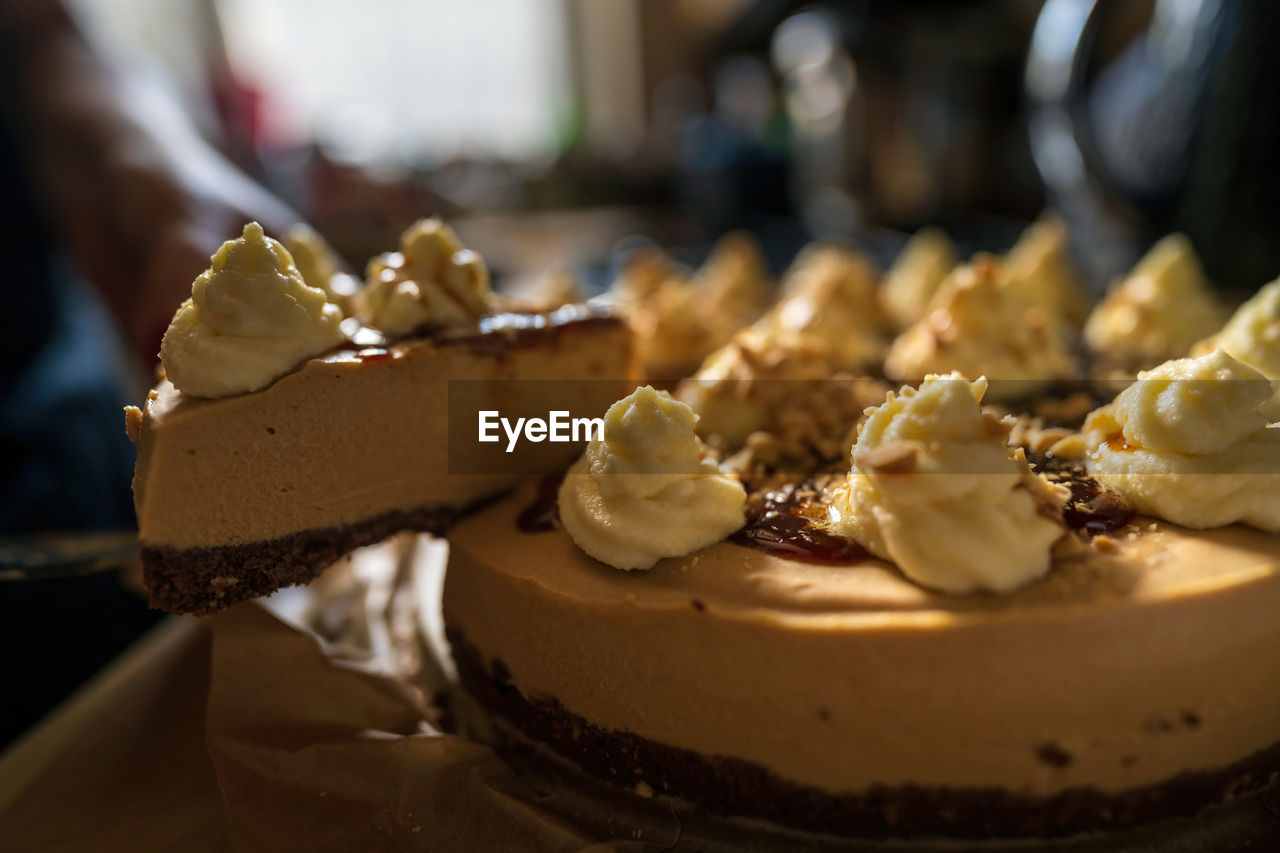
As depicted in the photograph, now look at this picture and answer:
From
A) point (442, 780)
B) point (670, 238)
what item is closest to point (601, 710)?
point (442, 780)

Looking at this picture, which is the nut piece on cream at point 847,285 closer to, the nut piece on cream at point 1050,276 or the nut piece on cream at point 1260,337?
the nut piece on cream at point 1050,276

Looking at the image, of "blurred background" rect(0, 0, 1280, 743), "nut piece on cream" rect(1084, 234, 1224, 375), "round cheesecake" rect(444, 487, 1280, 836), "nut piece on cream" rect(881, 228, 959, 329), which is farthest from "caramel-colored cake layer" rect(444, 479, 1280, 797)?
"nut piece on cream" rect(881, 228, 959, 329)

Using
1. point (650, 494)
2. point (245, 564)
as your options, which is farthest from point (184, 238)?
point (650, 494)

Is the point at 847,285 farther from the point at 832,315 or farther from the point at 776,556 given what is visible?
the point at 776,556

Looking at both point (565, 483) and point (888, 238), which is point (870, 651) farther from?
point (888, 238)

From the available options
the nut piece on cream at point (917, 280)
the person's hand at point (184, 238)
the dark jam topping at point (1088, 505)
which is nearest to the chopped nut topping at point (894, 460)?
the dark jam topping at point (1088, 505)
